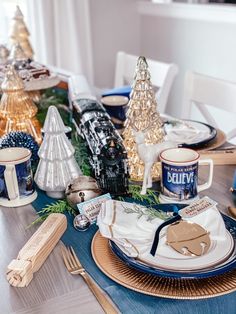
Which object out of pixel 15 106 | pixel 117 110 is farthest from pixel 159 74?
pixel 15 106

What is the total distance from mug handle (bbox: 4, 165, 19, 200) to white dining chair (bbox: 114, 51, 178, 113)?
3.04ft

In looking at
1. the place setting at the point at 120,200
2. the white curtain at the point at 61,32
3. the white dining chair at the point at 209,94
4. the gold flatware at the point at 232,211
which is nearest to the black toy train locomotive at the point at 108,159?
the place setting at the point at 120,200

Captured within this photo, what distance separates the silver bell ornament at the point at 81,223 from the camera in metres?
0.84

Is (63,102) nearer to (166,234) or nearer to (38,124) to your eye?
(38,124)

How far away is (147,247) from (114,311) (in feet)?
0.47

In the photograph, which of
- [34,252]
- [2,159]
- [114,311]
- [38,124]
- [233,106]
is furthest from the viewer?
[233,106]

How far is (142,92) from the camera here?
1.04 m

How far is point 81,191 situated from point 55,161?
12 centimetres

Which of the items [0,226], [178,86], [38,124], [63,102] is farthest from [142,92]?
[178,86]

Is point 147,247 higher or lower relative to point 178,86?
higher

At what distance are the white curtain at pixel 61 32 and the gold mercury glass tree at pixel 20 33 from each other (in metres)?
0.67

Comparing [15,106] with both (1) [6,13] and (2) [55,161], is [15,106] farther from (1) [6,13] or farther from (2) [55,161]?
(1) [6,13]

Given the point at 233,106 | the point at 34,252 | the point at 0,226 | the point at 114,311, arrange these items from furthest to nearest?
the point at 233,106 → the point at 0,226 → the point at 34,252 → the point at 114,311

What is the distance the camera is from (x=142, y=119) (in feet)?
3.43
